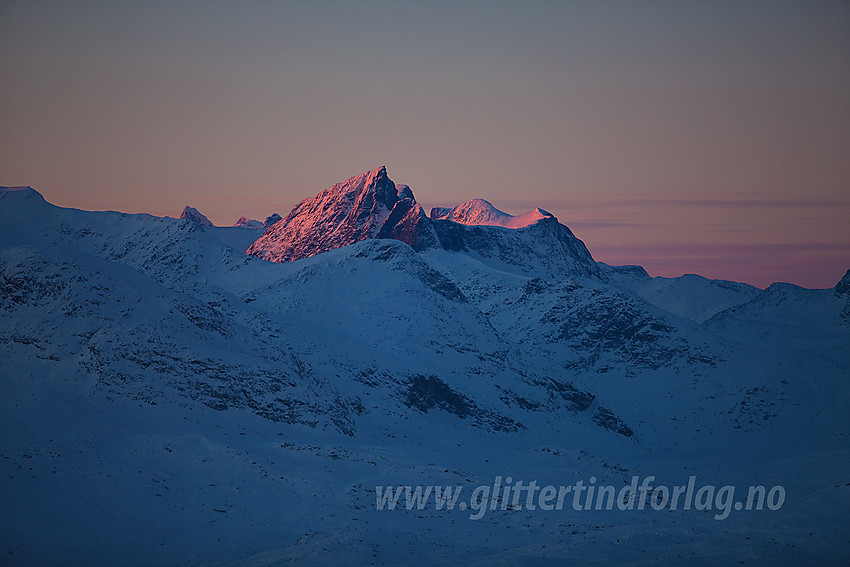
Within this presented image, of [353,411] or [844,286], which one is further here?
[844,286]

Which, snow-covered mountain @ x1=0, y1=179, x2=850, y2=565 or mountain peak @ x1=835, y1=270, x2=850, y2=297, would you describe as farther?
mountain peak @ x1=835, y1=270, x2=850, y2=297

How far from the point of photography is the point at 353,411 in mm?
84188

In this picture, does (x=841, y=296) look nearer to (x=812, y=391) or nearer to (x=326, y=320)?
Result: (x=812, y=391)

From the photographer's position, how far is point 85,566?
39438mm

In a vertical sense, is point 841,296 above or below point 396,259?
above

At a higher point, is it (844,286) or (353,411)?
(844,286)

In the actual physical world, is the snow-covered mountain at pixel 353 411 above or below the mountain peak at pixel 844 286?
below

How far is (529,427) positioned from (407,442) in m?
22.1

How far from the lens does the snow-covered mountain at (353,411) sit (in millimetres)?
46781

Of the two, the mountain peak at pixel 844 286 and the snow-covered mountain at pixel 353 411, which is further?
the mountain peak at pixel 844 286

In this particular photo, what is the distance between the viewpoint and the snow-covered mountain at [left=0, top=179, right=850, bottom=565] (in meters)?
46.8

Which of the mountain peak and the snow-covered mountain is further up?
the mountain peak

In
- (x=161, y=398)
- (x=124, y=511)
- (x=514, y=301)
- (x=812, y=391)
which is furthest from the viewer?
(x=514, y=301)

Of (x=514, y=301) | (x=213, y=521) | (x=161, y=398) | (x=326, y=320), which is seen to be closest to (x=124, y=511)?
(x=213, y=521)
